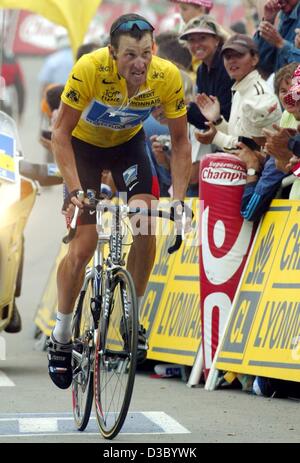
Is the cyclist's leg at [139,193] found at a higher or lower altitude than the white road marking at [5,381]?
higher

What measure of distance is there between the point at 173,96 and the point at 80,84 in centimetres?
59

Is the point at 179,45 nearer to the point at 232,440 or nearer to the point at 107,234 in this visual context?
the point at 107,234

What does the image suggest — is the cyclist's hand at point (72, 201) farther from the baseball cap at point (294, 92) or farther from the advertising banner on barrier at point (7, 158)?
the advertising banner on barrier at point (7, 158)

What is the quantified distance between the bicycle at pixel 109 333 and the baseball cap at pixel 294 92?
179 centimetres

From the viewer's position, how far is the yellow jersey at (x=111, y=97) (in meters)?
7.70

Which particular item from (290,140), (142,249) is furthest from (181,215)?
(290,140)

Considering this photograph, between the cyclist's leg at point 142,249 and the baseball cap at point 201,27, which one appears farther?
the baseball cap at point 201,27

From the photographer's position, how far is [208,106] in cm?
1046

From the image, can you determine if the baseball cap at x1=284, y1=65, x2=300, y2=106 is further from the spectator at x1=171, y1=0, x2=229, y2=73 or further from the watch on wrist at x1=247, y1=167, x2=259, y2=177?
the spectator at x1=171, y1=0, x2=229, y2=73

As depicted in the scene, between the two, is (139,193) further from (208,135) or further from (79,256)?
(208,135)

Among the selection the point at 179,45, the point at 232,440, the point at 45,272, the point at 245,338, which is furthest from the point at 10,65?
the point at 232,440

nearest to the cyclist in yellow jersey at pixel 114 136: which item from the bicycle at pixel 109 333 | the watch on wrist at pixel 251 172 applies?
the bicycle at pixel 109 333

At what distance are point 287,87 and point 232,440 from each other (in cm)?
306

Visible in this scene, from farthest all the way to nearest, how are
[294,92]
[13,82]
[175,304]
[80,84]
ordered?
[13,82], [175,304], [294,92], [80,84]
